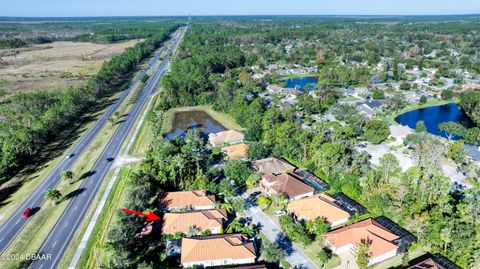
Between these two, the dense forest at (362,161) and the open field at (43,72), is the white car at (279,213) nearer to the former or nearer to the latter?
the dense forest at (362,161)

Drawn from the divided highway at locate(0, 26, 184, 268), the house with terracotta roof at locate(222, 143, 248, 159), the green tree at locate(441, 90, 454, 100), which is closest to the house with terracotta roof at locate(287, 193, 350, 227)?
the house with terracotta roof at locate(222, 143, 248, 159)

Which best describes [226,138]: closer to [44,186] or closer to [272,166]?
[272,166]

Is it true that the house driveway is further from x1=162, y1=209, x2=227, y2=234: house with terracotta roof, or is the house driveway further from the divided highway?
the divided highway

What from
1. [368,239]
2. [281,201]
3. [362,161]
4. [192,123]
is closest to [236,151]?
[281,201]

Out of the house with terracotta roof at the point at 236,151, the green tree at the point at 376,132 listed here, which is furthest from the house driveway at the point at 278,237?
the green tree at the point at 376,132

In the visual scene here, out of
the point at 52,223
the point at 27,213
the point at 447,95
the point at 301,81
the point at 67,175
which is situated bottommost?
the point at 52,223

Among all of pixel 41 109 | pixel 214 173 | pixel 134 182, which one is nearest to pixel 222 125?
pixel 214 173
